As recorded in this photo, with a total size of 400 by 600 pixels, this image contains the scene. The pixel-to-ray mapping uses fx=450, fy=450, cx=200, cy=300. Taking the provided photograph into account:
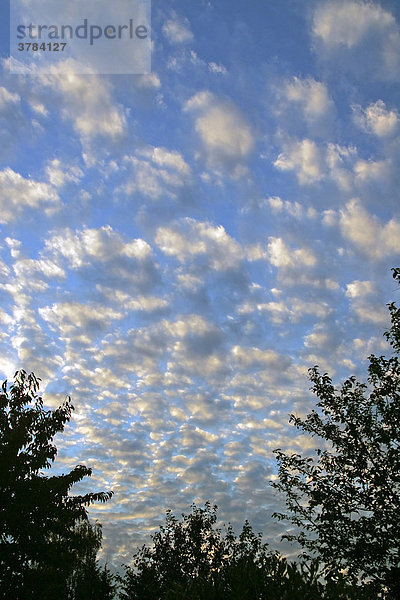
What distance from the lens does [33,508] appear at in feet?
56.7

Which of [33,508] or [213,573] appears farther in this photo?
[33,508]

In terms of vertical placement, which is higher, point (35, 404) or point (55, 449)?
point (35, 404)

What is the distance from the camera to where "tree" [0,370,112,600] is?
1622 cm

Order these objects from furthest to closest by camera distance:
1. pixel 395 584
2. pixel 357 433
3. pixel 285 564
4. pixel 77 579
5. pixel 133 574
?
1. pixel 133 574
2. pixel 77 579
3. pixel 357 433
4. pixel 395 584
5. pixel 285 564

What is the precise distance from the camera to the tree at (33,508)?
16.2 m

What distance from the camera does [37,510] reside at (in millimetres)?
17438

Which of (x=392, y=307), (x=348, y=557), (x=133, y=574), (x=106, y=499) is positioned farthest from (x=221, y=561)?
(x=392, y=307)

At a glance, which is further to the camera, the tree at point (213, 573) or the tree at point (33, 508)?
the tree at point (33, 508)

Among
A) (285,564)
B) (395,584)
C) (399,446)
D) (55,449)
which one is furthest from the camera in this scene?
(55,449)

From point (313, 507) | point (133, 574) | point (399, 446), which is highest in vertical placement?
point (399, 446)

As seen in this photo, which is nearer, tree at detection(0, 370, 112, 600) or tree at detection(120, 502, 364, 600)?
tree at detection(120, 502, 364, 600)

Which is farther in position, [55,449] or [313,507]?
[55,449]

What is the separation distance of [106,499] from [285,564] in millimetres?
13945

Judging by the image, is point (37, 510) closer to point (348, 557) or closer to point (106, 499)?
point (106, 499)
